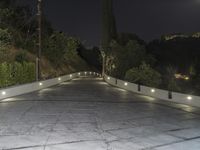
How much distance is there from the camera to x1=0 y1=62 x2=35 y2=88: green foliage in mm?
30328

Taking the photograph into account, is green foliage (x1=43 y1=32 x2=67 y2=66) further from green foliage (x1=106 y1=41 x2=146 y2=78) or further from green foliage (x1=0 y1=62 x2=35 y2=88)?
green foliage (x1=0 y1=62 x2=35 y2=88)

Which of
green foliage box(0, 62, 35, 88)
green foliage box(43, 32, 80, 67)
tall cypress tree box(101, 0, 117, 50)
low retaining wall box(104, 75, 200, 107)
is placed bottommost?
low retaining wall box(104, 75, 200, 107)

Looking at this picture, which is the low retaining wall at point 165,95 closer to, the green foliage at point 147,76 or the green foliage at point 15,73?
the green foliage at point 147,76

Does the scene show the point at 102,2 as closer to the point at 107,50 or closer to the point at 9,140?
the point at 107,50

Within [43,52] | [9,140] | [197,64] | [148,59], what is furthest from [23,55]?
[9,140]

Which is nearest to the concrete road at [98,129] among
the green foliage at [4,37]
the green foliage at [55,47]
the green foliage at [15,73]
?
the green foliage at [15,73]

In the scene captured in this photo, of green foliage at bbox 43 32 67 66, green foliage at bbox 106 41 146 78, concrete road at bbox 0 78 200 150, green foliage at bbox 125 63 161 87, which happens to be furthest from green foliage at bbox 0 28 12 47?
green foliage at bbox 43 32 67 66

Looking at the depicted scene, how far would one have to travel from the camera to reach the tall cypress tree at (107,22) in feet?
227

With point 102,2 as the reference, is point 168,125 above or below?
below

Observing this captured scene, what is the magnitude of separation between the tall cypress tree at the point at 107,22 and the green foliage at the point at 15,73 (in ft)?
94.5

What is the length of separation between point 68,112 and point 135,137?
670 cm

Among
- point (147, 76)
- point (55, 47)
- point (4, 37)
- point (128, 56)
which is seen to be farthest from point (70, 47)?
point (4, 37)

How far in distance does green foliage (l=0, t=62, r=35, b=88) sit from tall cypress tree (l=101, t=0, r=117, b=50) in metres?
28.8

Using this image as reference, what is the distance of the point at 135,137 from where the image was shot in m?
12.1
